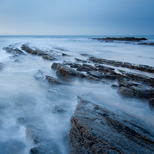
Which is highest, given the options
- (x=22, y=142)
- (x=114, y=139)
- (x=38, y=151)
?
(x=114, y=139)

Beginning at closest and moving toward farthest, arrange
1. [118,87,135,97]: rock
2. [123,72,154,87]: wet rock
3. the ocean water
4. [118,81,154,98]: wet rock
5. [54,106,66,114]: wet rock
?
the ocean water, [54,106,66,114]: wet rock, [118,81,154,98]: wet rock, [118,87,135,97]: rock, [123,72,154,87]: wet rock

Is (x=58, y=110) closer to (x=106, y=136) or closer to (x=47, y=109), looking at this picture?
(x=47, y=109)

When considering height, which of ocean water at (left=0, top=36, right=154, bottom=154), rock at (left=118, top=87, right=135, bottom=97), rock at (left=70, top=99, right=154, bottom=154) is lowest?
ocean water at (left=0, top=36, right=154, bottom=154)

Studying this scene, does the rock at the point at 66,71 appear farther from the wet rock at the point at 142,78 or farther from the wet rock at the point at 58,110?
the wet rock at the point at 58,110

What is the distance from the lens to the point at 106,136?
305 cm

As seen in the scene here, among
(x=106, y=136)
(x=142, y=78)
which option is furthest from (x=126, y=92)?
(x=106, y=136)

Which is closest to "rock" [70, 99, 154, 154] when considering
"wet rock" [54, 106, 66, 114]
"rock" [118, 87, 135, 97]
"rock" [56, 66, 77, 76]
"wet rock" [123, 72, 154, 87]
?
"wet rock" [54, 106, 66, 114]

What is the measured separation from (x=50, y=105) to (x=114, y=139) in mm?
3393

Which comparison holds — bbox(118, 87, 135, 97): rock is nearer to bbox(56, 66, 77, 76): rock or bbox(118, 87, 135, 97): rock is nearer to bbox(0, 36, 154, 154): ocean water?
bbox(0, 36, 154, 154): ocean water

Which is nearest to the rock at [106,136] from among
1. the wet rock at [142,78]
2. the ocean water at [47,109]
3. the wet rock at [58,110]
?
the ocean water at [47,109]

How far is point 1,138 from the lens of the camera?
376 cm

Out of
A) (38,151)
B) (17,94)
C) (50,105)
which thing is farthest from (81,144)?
(17,94)

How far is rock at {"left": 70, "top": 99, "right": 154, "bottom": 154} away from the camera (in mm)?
2807

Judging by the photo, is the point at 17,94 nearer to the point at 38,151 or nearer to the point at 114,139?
the point at 38,151
